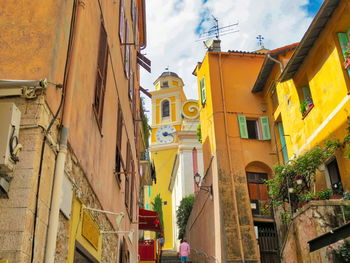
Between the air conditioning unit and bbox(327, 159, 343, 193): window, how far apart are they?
10.8 metres

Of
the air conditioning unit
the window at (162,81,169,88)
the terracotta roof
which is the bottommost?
the air conditioning unit

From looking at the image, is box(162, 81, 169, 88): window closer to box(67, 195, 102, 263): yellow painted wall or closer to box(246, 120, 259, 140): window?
box(246, 120, 259, 140): window

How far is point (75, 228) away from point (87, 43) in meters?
2.65

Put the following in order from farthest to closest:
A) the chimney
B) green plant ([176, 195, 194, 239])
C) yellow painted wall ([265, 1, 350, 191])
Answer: green plant ([176, 195, 194, 239]), the chimney, yellow painted wall ([265, 1, 350, 191])

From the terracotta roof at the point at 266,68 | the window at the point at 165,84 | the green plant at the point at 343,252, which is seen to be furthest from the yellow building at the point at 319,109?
the window at the point at 165,84

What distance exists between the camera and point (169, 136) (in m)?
47.0

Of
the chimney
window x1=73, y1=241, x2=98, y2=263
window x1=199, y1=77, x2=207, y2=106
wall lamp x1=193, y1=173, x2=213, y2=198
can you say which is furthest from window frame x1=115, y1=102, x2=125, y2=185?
the chimney

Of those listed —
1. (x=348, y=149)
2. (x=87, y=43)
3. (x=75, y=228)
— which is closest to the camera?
(x=75, y=228)

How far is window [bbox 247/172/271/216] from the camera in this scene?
1800 cm

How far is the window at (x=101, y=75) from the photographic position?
6.91m

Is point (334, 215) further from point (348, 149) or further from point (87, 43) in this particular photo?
point (87, 43)

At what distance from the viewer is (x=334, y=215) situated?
969cm

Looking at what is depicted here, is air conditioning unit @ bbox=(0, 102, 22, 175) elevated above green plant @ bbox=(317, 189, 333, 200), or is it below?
below

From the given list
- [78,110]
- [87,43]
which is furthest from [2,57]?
[87,43]
